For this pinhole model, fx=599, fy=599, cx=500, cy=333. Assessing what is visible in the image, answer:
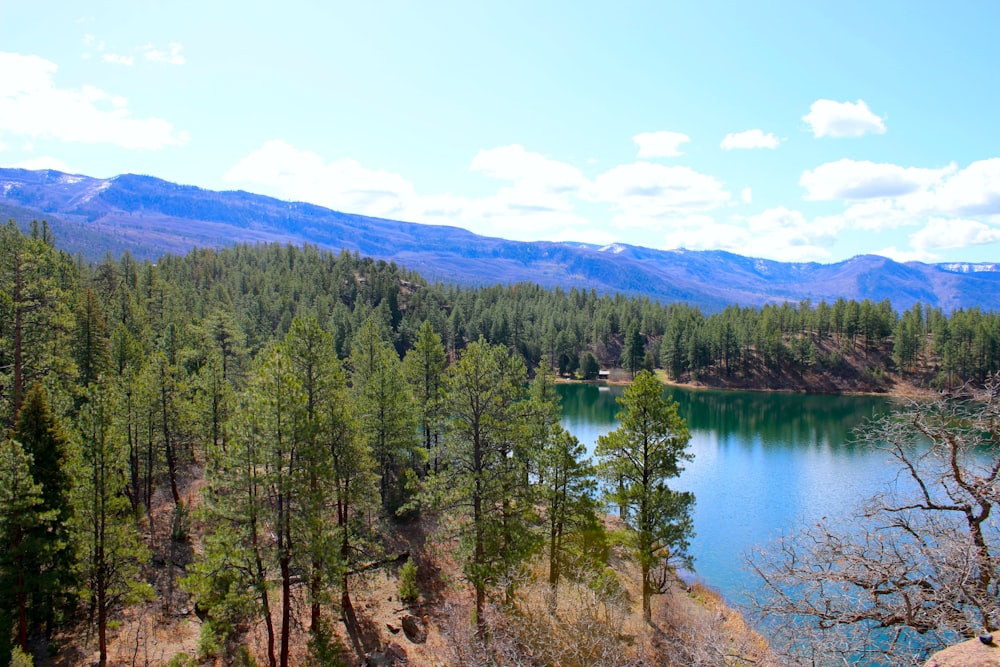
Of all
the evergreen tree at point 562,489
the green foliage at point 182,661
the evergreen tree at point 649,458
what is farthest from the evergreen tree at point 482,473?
the green foliage at point 182,661

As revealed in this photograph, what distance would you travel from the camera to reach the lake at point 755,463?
40312mm

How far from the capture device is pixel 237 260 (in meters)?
150

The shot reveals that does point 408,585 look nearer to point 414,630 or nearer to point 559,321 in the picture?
point 414,630

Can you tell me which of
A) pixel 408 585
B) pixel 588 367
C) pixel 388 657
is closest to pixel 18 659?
pixel 388 657

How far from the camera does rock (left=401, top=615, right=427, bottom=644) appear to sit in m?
24.8

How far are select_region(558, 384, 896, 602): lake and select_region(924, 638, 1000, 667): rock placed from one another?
8882 mm

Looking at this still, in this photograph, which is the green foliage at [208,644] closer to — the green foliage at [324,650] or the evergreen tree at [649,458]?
the green foliage at [324,650]

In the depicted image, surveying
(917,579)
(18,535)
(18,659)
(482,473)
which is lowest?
(18,659)

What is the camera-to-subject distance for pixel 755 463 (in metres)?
61.3

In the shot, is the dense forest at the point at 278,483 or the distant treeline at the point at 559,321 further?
the distant treeline at the point at 559,321

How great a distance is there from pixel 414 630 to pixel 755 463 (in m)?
46.8

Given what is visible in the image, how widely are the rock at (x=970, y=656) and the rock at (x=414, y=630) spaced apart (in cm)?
2160

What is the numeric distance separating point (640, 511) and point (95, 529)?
20634 mm

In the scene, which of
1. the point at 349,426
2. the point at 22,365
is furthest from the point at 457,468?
the point at 22,365
